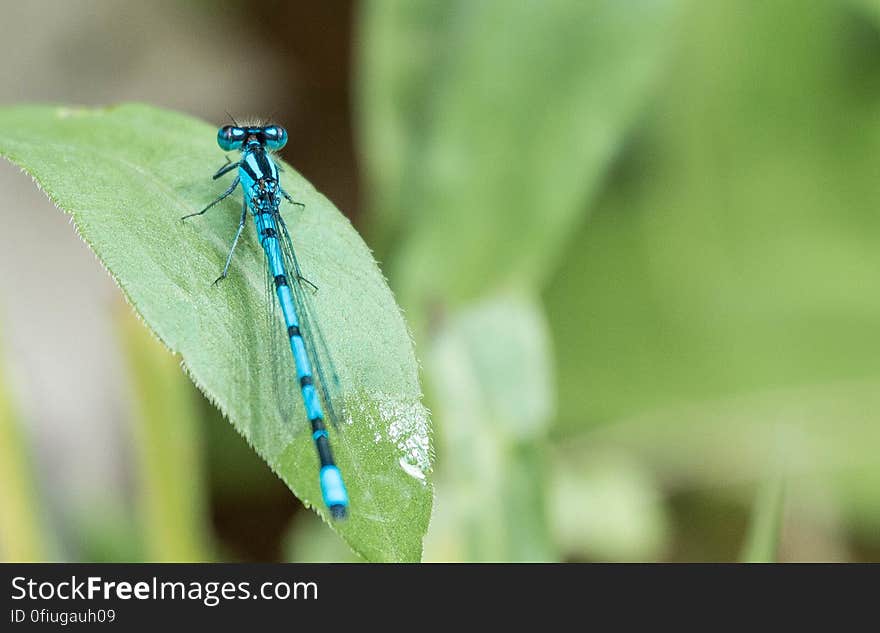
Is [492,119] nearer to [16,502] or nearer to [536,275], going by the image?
[536,275]

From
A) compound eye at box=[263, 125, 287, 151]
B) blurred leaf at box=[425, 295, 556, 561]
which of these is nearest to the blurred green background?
blurred leaf at box=[425, 295, 556, 561]

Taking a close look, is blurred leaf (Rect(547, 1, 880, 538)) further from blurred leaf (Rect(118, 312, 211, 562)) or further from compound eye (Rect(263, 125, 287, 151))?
compound eye (Rect(263, 125, 287, 151))

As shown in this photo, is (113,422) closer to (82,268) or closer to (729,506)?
(82,268)

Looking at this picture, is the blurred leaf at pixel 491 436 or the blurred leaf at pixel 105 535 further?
the blurred leaf at pixel 105 535

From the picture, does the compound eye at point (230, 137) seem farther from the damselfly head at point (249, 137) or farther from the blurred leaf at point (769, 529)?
the blurred leaf at point (769, 529)

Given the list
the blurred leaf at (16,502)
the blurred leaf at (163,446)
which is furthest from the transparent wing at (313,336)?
the blurred leaf at (16,502)
